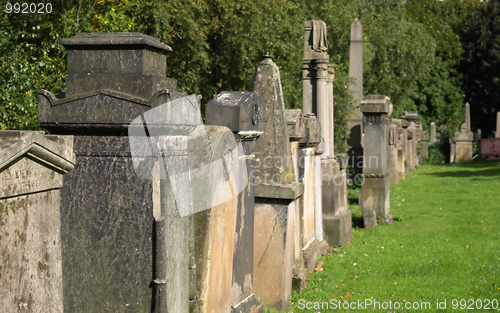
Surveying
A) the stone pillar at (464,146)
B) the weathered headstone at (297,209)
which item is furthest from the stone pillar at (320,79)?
the stone pillar at (464,146)

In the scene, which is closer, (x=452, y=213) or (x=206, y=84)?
(x=452, y=213)

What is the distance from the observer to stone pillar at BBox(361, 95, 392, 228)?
10.7 meters

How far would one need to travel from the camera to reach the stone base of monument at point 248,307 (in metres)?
4.42

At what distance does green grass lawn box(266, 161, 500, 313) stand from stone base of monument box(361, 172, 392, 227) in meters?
0.36

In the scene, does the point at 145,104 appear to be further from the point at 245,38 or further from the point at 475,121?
the point at 475,121

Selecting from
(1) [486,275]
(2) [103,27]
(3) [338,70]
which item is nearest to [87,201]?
(1) [486,275]

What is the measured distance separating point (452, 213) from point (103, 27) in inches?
333

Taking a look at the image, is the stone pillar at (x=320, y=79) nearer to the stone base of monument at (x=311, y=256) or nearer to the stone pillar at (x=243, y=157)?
the stone base of monument at (x=311, y=256)

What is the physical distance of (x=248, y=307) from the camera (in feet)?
15.3

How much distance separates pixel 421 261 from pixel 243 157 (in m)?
4.37

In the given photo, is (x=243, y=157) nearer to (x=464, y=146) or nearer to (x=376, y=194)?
(x=376, y=194)

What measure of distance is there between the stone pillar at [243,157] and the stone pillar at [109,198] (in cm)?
128

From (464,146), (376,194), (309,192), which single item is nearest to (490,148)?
(464,146)

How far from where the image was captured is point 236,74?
1652 cm
